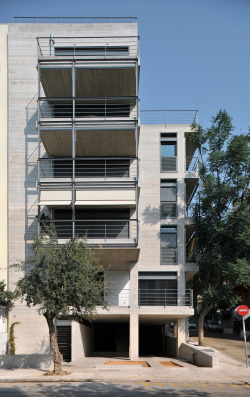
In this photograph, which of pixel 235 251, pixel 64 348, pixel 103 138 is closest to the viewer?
pixel 64 348

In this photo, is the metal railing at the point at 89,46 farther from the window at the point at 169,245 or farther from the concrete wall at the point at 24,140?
the window at the point at 169,245

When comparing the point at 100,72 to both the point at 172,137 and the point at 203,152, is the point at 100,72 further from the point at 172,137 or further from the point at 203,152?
the point at 203,152

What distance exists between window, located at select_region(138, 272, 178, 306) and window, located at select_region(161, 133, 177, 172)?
7145 millimetres

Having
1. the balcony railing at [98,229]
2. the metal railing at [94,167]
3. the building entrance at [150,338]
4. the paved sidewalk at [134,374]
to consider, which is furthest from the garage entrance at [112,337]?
the paved sidewalk at [134,374]

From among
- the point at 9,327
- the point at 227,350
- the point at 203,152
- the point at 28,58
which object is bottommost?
the point at 227,350

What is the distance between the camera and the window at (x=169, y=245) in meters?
31.2

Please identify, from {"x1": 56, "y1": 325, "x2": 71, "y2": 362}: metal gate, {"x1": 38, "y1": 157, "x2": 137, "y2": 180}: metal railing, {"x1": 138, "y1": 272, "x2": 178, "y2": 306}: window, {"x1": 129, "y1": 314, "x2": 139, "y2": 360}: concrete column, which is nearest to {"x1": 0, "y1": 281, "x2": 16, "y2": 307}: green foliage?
{"x1": 56, "y1": 325, "x2": 71, "y2": 362}: metal gate

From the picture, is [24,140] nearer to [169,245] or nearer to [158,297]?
[169,245]

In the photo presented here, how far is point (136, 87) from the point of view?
3003cm

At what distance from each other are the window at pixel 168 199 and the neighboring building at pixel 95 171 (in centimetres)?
7

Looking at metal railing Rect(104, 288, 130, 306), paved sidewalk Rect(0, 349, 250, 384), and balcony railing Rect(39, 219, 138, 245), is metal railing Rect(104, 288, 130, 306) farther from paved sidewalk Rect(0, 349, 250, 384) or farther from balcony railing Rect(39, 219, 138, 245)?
paved sidewalk Rect(0, 349, 250, 384)

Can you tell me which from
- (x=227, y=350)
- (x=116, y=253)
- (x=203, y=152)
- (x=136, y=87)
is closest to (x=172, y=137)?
(x=203, y=152)

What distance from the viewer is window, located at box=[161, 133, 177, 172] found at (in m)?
32.1

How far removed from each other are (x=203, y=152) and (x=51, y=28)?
506 inches
